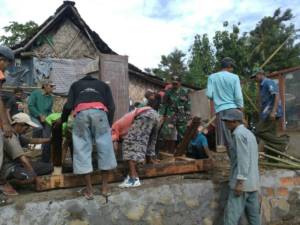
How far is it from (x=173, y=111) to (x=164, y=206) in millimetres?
2344

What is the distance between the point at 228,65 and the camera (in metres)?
5.48

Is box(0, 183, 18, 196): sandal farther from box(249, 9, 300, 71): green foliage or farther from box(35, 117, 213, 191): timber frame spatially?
box(249, 9, 300, 71): green foliage

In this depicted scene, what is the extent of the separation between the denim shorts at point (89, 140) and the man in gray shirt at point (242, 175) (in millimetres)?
1446

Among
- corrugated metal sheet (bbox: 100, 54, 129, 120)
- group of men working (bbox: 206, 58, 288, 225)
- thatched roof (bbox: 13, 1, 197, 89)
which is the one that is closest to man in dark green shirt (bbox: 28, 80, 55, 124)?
corrugated metal sheet (bbox: 100, 54, 129, 120)

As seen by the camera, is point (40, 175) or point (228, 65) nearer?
point (40, 175)

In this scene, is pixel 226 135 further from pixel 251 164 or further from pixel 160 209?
pixel 160 209

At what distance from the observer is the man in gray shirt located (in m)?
4.30

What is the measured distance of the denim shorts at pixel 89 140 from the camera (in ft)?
13.7

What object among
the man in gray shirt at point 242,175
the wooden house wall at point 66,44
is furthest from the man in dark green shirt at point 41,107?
the wooden house wall at point 66,44

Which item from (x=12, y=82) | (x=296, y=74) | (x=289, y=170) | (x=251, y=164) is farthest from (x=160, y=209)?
(x=12, y=82)

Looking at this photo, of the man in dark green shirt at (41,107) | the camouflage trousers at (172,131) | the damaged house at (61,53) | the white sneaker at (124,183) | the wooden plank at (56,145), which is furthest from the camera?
the damaged house at (61,53)

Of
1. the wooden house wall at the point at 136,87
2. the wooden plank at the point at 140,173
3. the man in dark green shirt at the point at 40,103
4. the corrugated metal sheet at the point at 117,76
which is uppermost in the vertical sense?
the wooden house wall at the point at 136,87

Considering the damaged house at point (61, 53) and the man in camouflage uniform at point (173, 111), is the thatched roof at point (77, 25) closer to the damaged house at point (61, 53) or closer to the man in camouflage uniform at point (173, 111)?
the damaged house at point (61, 53)

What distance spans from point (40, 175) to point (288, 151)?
190 inches
